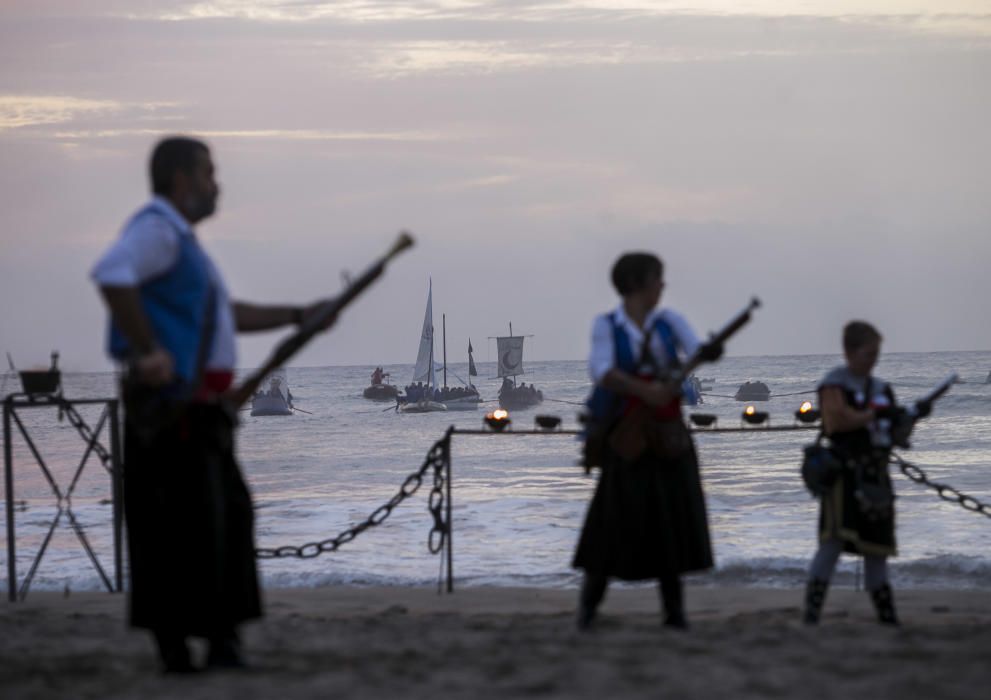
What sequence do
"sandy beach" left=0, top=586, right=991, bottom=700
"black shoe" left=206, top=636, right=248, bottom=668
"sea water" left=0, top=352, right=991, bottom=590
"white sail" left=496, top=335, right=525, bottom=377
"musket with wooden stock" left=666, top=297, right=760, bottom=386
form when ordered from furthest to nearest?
"white sail" left=496, top=335, right=525, bottom=377, "sea water" left=0, top=352, right=991, bottom=590, "musket with wooden stock" left=666, top=297, right=760, bottom=386, "black shoe" left=206, top=636, right=248, bottom=668, "sandy beach" left=0, top=586, right=991, bottom=700

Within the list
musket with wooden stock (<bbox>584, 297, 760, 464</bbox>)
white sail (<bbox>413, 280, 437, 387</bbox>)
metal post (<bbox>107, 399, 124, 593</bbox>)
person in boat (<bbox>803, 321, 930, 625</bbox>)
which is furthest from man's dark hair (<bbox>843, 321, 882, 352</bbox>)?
white sail (<bbox>413, 280, 437, 387</bbox>)

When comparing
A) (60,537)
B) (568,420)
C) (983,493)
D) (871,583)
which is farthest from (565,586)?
(568,420)

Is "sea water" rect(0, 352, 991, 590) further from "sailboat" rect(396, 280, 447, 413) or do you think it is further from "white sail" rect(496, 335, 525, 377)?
"white sail" rect(496, 335, 525, 377)

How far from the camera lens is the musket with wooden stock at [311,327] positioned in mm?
4020

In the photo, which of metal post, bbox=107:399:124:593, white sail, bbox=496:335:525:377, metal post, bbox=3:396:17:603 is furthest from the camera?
white sail, bbox=496:335:525:377

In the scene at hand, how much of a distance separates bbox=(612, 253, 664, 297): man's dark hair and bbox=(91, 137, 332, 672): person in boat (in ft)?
5.91

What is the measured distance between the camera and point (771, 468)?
73.2 feet

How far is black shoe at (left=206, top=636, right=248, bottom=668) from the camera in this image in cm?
379

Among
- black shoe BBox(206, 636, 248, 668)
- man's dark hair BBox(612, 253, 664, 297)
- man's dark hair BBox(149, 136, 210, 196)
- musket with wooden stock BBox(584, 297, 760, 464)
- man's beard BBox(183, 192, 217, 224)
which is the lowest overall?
black shoe BBox(206, 636, 248, 668)

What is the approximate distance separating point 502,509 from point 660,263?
37.8 ft

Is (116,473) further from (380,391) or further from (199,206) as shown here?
(380,391)

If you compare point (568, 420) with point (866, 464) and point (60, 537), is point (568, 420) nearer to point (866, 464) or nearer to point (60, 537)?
point (60, 537)

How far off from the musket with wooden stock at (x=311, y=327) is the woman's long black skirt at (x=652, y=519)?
1.26m

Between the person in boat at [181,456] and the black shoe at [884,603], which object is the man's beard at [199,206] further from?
the black shoe at [884,603]
